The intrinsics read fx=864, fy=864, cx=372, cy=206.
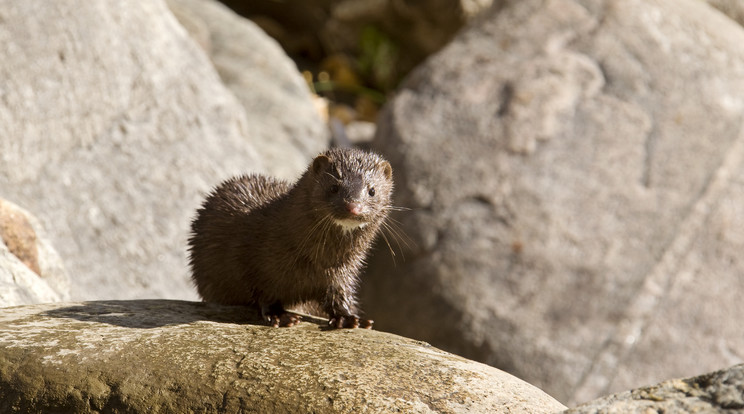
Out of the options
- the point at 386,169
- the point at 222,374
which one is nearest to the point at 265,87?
the point at 386,169

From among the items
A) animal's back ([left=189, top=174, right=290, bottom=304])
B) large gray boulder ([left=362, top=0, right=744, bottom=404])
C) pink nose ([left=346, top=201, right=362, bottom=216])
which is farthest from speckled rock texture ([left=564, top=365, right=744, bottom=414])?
large gray boulder ([left=362, top=0, right=744, bottom=404])

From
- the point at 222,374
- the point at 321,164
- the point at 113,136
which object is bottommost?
the point at 222,374

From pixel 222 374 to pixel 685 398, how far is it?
82.9 inches

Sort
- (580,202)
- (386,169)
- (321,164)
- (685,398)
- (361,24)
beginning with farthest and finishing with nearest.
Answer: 1. (361,24)
2. (580,202)
3. (386,169)
4. (321,164)
5. (685,398)

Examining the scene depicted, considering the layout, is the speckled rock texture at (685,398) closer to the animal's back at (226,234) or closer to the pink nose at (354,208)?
the pink nose at (354,208)

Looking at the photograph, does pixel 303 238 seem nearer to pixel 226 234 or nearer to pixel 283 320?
pixel 283 320

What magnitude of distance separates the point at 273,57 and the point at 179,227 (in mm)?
4462

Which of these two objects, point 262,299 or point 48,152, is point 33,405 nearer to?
point 262,299

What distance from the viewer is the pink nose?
193 inches

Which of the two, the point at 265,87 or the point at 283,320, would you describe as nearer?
the point at 283,320

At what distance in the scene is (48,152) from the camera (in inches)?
281

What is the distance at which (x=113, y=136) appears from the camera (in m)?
7.60

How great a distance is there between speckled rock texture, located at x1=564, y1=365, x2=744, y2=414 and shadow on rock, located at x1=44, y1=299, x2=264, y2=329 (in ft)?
7.51

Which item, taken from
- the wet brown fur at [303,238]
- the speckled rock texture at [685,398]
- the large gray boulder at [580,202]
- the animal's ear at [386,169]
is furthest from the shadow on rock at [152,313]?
the large gray boulder at [580,202]
